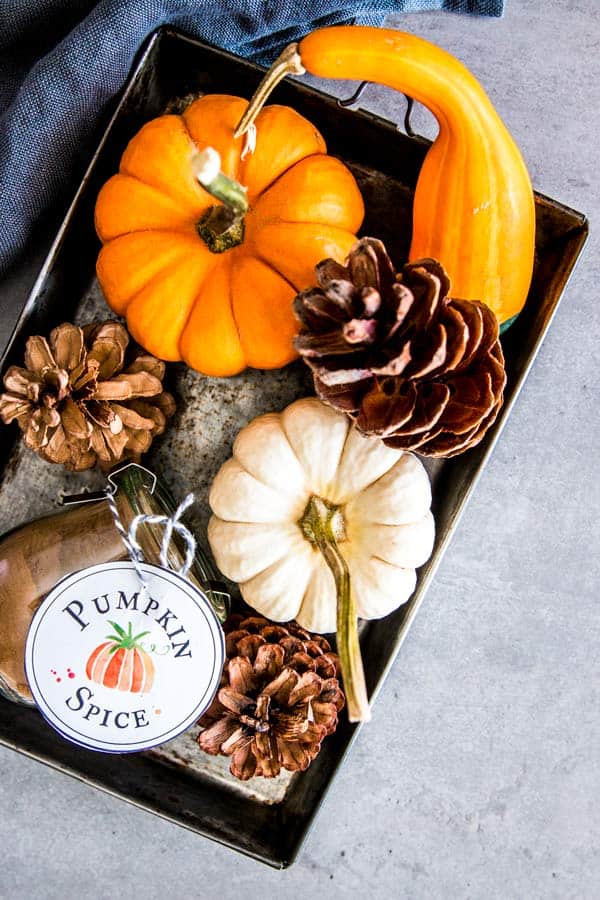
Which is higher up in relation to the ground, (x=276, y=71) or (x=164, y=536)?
(x=276, y=71)

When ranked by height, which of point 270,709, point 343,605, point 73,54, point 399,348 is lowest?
point 270,709

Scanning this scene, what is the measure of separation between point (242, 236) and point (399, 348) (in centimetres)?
19

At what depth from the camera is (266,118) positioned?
0.71 metres

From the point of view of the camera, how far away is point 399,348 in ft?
2.01

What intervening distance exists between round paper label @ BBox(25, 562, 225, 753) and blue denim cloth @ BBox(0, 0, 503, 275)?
41 cm

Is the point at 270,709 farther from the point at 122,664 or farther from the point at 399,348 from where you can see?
the point at 399,348

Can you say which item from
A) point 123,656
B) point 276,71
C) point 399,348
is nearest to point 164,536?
point 123,656

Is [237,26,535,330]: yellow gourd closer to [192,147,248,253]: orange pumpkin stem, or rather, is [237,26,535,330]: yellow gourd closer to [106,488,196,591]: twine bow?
[192,147,248,253]: orange pumpkin stem

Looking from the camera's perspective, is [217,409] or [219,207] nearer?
[219,207]

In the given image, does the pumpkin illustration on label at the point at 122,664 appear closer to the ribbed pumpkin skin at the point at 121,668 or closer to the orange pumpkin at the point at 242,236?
the ribbed pumpkin skin at the point at 121,668

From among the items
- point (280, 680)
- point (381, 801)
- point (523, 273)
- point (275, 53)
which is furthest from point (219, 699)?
point (275, 53)

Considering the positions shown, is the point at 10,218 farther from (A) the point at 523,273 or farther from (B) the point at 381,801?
(B) the point at 381,801

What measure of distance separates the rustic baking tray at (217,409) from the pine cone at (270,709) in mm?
58

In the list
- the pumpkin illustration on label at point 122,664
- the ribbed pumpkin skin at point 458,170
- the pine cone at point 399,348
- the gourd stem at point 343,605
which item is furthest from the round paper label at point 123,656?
the ribbed pumpkin skin at point 458,170
